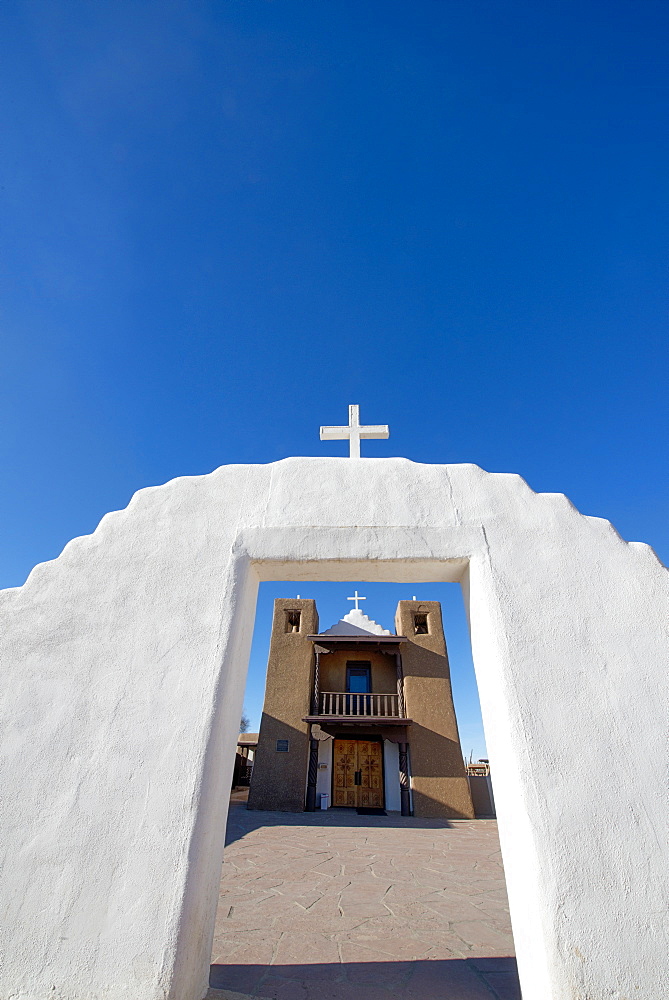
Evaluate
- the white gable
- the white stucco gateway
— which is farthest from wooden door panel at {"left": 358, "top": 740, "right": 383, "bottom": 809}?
the white stucco gateway

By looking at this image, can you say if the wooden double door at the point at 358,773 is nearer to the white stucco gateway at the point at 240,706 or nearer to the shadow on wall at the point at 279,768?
the shadow on wall at the point at 279,768

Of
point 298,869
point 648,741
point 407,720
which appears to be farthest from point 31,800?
point 407,720

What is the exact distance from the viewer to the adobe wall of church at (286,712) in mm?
13602

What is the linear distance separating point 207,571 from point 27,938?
1729 millimetres

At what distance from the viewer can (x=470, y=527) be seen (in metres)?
2.88

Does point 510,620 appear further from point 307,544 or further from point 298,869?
point 298,869

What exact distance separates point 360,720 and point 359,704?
1.36m

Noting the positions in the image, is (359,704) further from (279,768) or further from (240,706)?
(240,706)

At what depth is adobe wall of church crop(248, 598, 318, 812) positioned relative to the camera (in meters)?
13.6

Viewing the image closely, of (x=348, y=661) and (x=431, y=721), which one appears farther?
(x=348, y=661)

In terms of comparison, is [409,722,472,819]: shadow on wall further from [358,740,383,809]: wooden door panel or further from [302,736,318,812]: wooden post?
[302,736,318,812]: wooden post

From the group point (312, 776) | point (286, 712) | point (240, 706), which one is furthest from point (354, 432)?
point (312, 776)

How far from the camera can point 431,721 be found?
14.5 meters

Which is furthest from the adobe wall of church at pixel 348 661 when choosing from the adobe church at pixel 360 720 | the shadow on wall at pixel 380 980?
the shadow on wall at pixel 380 980
